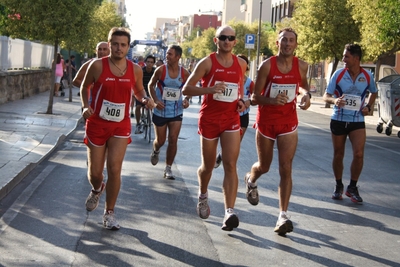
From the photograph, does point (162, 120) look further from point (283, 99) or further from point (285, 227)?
point (285, 227)

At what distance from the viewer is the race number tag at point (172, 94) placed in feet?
37.4

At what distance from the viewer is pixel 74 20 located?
22.2 m

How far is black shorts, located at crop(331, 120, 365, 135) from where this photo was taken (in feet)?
Answer: 31.2

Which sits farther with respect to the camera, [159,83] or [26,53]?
[26,53]

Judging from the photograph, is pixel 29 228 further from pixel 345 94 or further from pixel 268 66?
pixel 345 94

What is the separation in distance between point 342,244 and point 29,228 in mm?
2819

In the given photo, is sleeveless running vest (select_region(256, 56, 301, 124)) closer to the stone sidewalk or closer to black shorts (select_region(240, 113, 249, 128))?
the stone sidewalk

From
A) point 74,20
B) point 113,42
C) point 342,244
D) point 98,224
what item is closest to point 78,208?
point 98,224

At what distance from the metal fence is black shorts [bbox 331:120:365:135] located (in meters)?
16.9

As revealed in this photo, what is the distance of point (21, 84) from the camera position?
2856cm

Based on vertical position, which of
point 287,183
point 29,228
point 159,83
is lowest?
point 29,228

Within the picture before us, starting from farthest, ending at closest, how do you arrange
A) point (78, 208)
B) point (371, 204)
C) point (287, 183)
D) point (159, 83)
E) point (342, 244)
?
point (159, 83) → point (371, 204) → point (78, 208) → point (287, 183) → point (342, 244)

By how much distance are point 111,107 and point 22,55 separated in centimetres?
2349

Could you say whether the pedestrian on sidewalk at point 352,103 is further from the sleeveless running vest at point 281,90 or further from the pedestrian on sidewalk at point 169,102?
the pedestrian on sidewalk at point 169,102
